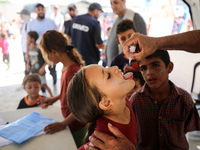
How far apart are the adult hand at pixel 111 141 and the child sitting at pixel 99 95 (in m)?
0.04

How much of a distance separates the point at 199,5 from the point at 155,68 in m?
1.45

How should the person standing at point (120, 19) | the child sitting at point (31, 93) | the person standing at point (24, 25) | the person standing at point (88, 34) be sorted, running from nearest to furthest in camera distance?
the child sitting at point (31, 93) < the person standing at point (120, 19) < the person standing at point (88, 34) < the person standing at point (24, 25)

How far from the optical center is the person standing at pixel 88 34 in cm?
305

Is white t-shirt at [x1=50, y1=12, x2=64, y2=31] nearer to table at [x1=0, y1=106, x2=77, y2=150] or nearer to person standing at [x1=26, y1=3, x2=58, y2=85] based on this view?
person standing at [x1=26, y1=3, x2=58, y2=85]

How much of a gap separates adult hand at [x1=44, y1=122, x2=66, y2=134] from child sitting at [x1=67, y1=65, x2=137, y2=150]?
440mm

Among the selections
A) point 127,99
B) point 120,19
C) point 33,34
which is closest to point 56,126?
point 127,99

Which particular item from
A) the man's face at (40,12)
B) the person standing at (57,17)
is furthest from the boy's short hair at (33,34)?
the person standing at (57,17)

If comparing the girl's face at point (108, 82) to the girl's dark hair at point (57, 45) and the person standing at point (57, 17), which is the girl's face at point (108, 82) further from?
the person standing at point (57, 17)

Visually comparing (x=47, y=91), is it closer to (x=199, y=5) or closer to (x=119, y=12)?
(x=119, y=12)

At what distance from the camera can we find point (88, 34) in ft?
10.1

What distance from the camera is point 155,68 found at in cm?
122

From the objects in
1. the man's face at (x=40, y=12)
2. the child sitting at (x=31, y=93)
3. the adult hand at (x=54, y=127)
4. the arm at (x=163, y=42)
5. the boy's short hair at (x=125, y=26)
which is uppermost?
the man's face at (x=40, y=12)

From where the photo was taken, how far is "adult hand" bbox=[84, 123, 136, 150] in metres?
0.84

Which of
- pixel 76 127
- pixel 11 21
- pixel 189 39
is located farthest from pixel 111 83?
pixel 11 21
